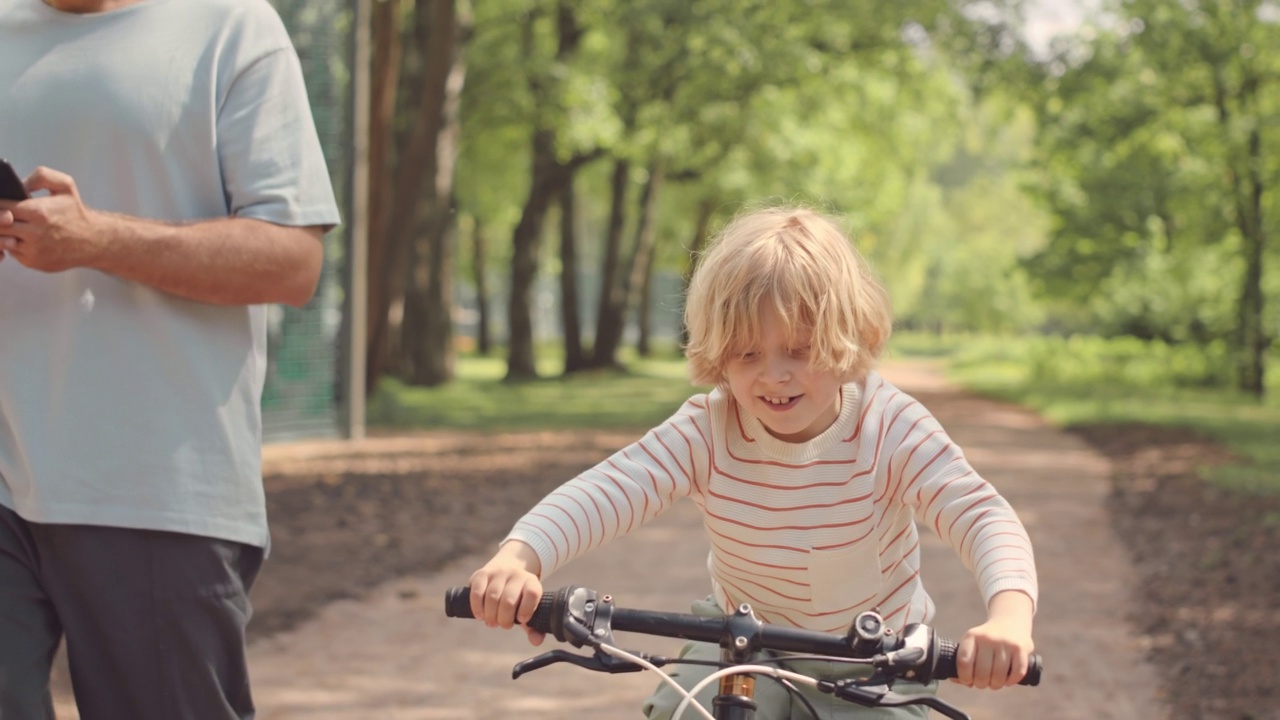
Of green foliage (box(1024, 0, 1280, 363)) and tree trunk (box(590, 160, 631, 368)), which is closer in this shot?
green foliage (box(1024, 0, 1280, 363))

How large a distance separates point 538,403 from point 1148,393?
33.6ft

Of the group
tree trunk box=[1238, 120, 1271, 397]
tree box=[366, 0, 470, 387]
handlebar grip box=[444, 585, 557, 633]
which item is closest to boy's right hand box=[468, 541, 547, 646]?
handlebar grip box=[444, 585, 557, 633]

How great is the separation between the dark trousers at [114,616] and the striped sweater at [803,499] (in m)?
0.60

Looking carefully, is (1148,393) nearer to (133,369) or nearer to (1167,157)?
(1167,157)

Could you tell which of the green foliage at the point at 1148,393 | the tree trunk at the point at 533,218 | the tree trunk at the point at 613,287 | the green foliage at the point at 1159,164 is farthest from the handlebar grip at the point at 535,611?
the tree trunk at the point at 613,287

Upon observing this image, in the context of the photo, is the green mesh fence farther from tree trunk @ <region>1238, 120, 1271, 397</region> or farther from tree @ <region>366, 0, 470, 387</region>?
tree trunk @ <region>1238, 120, 1271, 397</region>

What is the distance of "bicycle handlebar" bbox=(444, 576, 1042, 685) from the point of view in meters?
2.05

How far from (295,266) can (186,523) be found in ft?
1.58

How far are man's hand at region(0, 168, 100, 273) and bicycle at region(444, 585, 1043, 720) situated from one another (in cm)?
84

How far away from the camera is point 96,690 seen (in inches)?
103

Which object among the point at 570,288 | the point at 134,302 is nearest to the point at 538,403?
the point at 570,288

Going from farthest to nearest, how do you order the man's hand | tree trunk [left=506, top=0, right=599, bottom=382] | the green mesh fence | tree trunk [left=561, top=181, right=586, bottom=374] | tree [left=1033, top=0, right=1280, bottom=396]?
tree trunk [left=561, top=181, right=586, bottom=374]
tree trunk [left=506, top=0, right=599, bottom=382]
tree [left=1033, top=0, right=1280, bottom=396]
the green mesh fence
the man's hand

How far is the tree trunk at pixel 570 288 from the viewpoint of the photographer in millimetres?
30875

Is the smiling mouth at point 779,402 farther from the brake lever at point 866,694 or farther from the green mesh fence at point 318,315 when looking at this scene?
the green mesh fence at point 318,315
